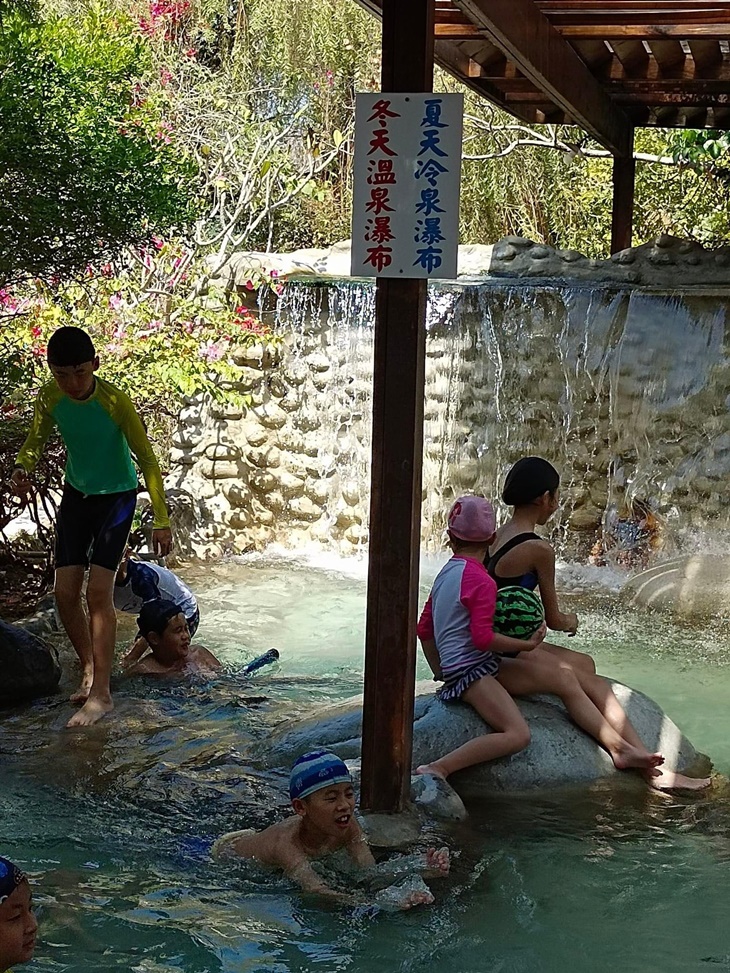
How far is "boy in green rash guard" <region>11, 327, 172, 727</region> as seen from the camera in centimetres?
506

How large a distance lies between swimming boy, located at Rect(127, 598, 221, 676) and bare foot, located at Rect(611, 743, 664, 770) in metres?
2.13

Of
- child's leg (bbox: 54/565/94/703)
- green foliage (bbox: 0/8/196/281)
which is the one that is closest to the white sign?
child's leg (bbox: 54/565/94/703)

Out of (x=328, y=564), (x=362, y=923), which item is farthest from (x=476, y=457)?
(x=362, y=923)

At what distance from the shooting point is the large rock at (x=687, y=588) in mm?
7453

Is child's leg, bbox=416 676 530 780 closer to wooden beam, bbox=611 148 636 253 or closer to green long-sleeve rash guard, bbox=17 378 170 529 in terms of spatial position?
green long-sleeve rash guard, bbox=17 378 170 529

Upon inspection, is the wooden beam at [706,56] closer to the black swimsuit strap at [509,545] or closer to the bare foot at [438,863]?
the black swimsuit strap at [509,545]

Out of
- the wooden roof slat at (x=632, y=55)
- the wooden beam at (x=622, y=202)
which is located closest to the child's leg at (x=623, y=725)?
the wooden roof slat at (x=632, y=55)

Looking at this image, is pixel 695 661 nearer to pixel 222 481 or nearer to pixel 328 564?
pixel 328 564

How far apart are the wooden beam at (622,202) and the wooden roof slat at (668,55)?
2.11 m

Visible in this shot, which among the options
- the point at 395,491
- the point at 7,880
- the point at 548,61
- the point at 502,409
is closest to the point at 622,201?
the point at 502,409

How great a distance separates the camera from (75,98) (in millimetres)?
6156

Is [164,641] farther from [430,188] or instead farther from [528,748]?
[430,188]

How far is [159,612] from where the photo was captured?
5707mm

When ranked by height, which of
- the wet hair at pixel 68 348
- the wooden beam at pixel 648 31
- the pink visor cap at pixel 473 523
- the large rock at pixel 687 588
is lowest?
the large rock at pixel 687 588
